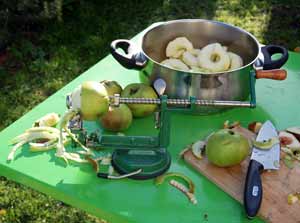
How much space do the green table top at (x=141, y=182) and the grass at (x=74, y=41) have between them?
0.88 meters

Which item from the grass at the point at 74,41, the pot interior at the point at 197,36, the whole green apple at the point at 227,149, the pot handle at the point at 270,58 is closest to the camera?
the whole green apple at the point at 227,149

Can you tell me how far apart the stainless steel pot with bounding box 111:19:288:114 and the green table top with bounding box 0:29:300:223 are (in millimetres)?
94

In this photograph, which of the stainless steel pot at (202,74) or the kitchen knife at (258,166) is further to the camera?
the stainless steel pot at (202,74)

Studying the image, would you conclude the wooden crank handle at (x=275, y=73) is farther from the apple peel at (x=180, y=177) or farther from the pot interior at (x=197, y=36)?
the apple peel at (x=180, y=177)

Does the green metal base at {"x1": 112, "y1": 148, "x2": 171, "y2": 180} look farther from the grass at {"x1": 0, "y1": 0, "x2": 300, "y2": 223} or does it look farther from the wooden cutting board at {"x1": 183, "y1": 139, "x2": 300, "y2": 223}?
the grass at {"x1": 0, "y1": 0, "x2": 300, "y2": 223}

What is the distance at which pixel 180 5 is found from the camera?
12.4 feet

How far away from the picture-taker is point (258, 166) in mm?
1242

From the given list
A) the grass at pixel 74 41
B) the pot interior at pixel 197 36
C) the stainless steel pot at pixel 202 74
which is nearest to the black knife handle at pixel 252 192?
the stainless steel pot at pixel 202 74

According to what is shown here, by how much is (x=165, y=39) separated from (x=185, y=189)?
57 cm

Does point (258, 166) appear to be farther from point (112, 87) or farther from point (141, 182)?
point (112, 87)

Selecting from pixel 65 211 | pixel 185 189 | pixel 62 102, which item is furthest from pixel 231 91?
pixel 65 211

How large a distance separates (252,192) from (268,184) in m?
0.09

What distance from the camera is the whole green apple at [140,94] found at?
4.64 ft

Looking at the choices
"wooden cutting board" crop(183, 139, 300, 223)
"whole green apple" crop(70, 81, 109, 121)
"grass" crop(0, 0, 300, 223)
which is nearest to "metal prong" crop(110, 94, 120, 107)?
"whole green apple" crop(70, 81, 109, 121)
